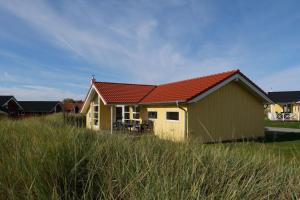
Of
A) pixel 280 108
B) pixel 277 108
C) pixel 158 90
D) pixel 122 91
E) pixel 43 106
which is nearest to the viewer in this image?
pixel 158 90

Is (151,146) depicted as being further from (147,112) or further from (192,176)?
(147,112)

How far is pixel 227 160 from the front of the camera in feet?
13.9

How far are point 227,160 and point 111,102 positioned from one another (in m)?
18.3

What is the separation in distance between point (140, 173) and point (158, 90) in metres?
21.0

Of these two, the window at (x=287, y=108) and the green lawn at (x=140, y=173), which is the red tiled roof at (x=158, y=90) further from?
the window at (x=287, y=108)

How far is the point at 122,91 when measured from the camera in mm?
24766

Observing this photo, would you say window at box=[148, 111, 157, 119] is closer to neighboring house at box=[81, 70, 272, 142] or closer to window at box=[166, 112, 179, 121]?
neighboring house at box=[81, 70, 272, 142]

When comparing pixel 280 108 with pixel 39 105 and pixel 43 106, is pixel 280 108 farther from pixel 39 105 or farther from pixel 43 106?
pixel 39 105

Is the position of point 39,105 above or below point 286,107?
above

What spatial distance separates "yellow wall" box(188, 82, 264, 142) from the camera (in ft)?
55.8

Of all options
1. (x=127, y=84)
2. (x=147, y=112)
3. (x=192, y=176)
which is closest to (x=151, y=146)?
(x=192, y=176)

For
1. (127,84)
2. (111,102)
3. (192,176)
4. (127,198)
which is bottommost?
(127,198)

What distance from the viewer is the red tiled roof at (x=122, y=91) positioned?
22.8 m

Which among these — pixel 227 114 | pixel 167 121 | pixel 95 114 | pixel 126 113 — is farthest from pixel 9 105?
pixel 227 114
